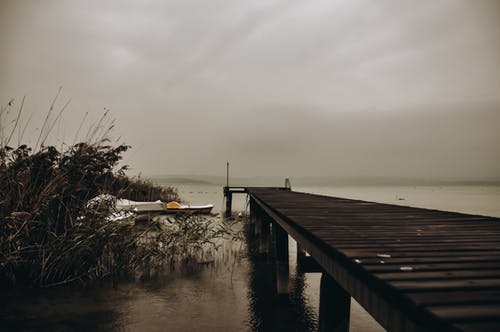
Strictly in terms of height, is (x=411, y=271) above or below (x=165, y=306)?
above

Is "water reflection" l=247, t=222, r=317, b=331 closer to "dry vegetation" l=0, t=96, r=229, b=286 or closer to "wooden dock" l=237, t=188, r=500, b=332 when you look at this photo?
"wooden dock" l=237, t=188, r=500, b=332

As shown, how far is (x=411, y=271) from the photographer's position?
2.10 meters

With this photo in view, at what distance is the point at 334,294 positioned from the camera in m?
3.18

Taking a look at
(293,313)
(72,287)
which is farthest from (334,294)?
(72,287)

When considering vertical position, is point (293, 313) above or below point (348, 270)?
below

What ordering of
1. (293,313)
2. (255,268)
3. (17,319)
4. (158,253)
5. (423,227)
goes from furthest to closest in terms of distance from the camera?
(255,268) → (158,253) → (293,313) → (17,319) → (423,227)

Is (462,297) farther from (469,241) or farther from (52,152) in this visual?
(52,152)

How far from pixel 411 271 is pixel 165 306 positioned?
15.8 feet

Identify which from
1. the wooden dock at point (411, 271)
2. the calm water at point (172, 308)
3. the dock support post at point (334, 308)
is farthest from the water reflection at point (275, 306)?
the dock support post at point (334, 308)

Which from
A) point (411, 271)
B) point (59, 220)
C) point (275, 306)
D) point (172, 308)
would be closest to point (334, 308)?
point (411, 271)

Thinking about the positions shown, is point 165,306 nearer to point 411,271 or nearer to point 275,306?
point 275,306

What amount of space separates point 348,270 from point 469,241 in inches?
59.5

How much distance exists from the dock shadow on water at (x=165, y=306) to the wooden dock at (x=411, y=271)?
2.18m

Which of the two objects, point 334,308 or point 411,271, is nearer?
point 411,271
